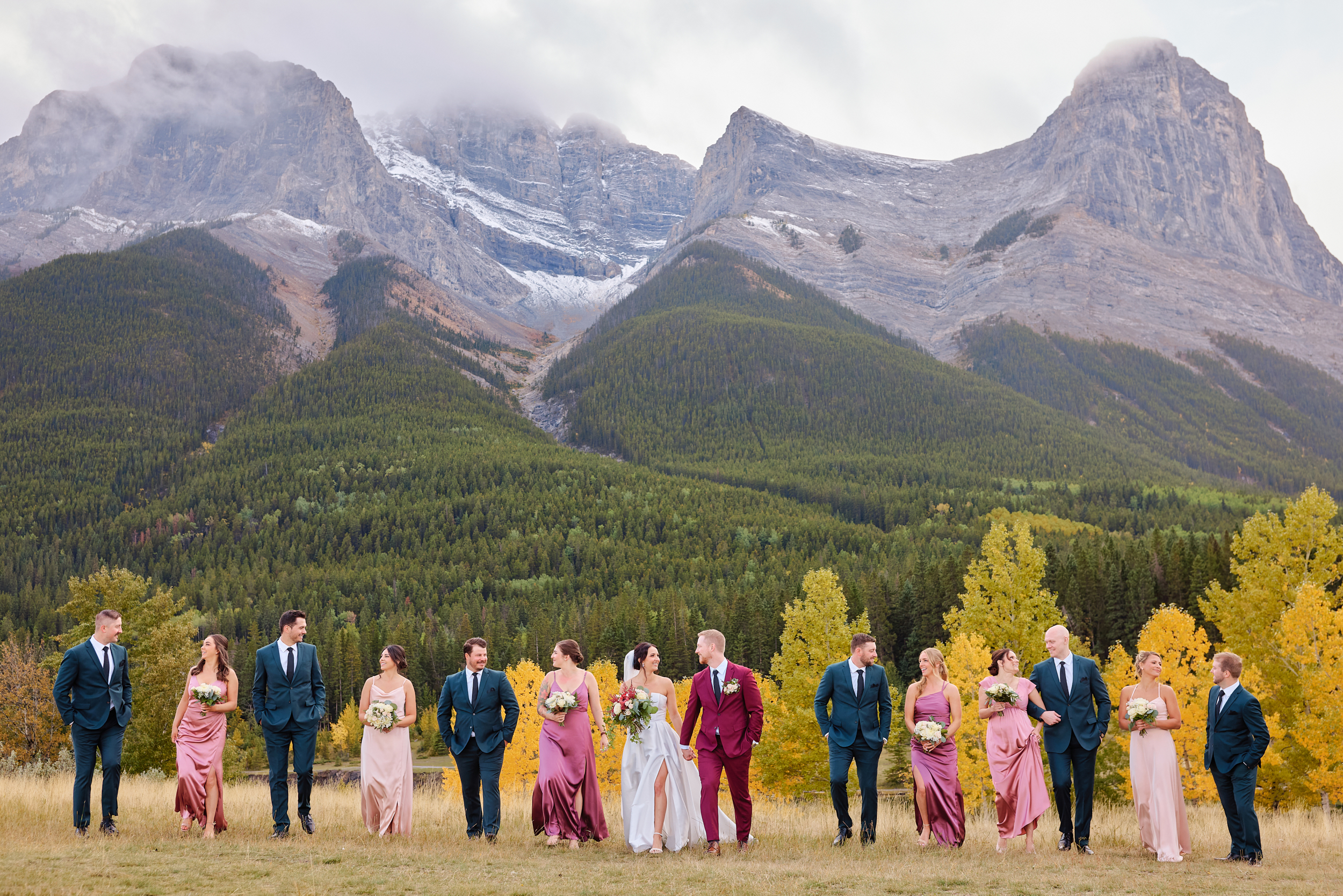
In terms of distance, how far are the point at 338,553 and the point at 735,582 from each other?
210ft

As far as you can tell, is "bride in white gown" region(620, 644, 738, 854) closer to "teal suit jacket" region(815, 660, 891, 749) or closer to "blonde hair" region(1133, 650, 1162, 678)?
"teal suit jacket" region(815, 660, 891, 749)

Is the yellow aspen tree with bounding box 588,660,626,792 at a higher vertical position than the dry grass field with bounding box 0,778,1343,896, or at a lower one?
lower

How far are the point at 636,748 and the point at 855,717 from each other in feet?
10.6

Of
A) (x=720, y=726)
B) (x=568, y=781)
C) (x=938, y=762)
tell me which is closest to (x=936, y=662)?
(x=938, y=762)

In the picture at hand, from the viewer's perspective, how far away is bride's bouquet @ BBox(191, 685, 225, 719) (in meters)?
13.3

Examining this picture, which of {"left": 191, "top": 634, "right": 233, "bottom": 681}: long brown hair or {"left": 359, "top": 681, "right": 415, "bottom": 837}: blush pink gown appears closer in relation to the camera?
{"left": 191, "top": 634, "right": 233, "bottom": 681}: long brown hair

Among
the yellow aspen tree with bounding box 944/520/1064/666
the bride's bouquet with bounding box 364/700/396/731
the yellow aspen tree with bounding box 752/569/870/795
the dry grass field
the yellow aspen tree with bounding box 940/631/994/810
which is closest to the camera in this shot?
the dry grass field

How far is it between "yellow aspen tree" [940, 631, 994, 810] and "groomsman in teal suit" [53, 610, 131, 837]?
80.8 ft

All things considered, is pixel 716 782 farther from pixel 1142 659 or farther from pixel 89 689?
pixel 89 689

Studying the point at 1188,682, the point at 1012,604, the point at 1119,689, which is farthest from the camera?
the point at 1012,604

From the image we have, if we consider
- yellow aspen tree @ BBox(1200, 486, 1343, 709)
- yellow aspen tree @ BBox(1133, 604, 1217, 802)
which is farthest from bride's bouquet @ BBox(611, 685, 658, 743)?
yellow aspen tree @ BBox(1200, 486, 1343, 709)

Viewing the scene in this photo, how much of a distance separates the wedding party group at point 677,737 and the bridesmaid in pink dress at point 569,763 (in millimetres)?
28

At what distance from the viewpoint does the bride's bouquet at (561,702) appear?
13.2 metres

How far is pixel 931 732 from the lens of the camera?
13320mm
